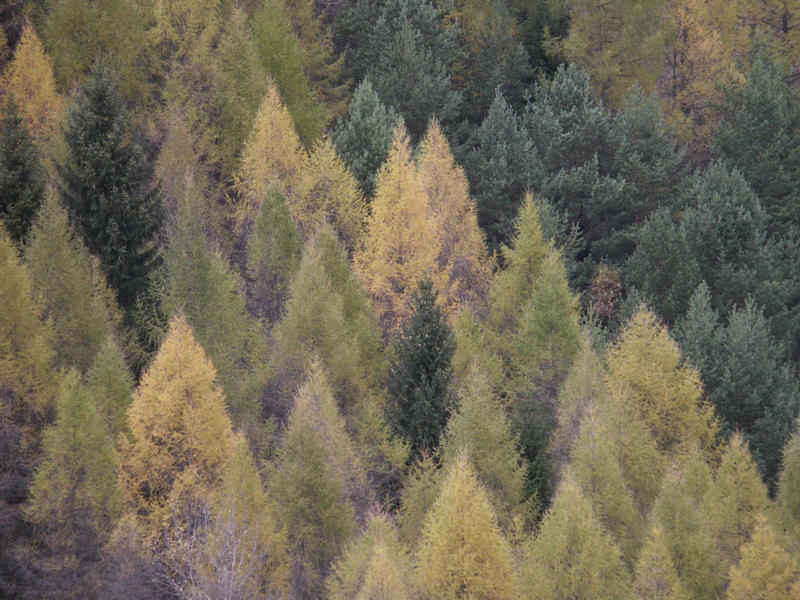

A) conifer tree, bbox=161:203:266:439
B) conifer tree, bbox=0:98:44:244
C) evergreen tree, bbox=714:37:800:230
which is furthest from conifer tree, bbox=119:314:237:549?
evergreen tree, bbox=714:37:800:230

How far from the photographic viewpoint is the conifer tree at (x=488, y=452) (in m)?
47.9

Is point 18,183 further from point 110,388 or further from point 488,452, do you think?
point 488,452

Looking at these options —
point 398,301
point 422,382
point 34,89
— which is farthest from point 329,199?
point 34,89

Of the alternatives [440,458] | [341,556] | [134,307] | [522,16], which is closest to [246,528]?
[341,556]

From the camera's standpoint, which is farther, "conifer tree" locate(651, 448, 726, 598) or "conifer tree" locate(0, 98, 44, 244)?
"conifer tree" locate(0, 98, 44, 244)

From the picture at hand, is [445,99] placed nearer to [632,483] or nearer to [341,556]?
[632,483]

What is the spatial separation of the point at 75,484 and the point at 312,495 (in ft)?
29.1

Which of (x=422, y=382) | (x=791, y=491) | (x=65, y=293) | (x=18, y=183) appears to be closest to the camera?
(x=791, y=491)

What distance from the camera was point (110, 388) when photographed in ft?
155

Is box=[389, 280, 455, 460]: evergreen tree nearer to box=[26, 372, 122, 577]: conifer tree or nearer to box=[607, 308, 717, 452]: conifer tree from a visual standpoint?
box=[607, 308, 717, 452]: conifer tree

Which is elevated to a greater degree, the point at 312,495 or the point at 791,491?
the point at 312,495

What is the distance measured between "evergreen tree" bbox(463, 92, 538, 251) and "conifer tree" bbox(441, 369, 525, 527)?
21.3m

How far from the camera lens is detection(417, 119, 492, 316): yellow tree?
2507 inches

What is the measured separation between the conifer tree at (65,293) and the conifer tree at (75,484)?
7.06 metres
